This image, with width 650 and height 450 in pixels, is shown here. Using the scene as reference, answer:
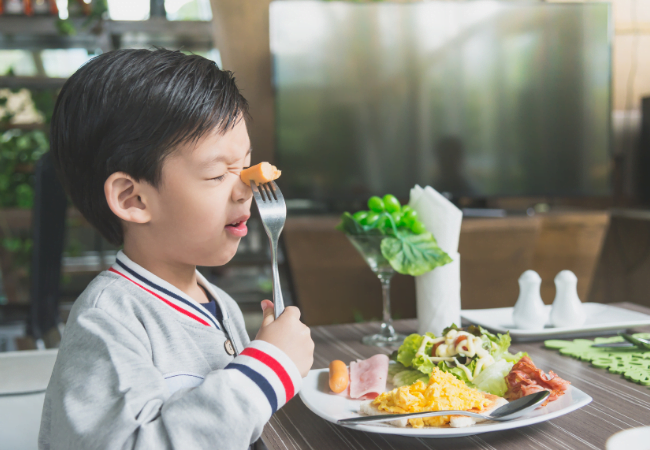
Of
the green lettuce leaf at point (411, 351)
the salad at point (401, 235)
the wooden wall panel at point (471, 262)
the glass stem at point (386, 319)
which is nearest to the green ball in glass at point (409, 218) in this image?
the salad at point (401, 235)

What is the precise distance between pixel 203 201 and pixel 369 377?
31cm

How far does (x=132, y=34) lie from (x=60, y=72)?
0.60m

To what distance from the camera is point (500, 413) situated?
61 cm

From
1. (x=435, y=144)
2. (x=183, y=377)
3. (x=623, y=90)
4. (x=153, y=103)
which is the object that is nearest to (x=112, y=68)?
(x=153, y=103)

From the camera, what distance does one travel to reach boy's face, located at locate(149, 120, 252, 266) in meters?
0.63

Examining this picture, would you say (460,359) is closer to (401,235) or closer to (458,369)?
(458,369)

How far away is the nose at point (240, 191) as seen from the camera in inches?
25.8

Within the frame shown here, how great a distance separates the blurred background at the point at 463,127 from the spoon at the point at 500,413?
1.89 meters

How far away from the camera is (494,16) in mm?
2824

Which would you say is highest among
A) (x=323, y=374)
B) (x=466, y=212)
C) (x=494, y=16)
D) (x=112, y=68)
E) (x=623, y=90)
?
(x=494, y=16)

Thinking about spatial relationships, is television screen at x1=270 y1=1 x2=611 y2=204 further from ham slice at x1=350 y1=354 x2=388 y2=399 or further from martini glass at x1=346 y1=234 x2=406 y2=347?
ham slice at x1=350 y1=354 x2=388 y2=399

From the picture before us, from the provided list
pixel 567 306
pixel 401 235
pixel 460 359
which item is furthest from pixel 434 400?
pixel 567 306

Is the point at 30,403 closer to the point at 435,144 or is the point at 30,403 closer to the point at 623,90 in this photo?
the point at 435,144

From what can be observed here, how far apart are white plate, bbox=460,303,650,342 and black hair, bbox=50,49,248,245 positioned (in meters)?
0.65
